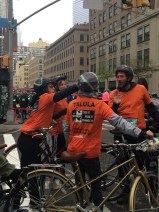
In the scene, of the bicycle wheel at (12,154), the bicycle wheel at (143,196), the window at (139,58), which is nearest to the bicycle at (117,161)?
the bicycle wheel at (143,196)

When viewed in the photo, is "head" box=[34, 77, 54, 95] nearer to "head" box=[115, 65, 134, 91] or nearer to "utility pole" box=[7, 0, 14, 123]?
"head" box=[115, 65, 134, 91]

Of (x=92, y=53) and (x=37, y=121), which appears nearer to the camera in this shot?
(x=37, y=121)

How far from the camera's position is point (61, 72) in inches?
4294

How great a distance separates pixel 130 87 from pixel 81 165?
1.61 metres

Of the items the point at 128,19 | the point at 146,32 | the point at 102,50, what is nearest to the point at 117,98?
the point at 146,32

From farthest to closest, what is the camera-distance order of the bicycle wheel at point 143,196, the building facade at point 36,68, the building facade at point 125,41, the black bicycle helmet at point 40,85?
the building facade at point 36,68, the building facade at point 125,41, the black bicycle helmet at point 40,85, the bicycle wheel at point 143,196

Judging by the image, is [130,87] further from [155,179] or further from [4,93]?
[4,93]

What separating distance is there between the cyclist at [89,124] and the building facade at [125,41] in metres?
37.4

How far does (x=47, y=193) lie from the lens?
4188 millimetres

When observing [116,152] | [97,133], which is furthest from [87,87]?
[116,152]

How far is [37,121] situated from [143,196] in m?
1.81

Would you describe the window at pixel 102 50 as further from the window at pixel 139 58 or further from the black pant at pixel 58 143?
the black pant at pixel 58 143

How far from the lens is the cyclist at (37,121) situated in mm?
5051

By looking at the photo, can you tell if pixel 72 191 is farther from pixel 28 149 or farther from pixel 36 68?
pixel 36 68
